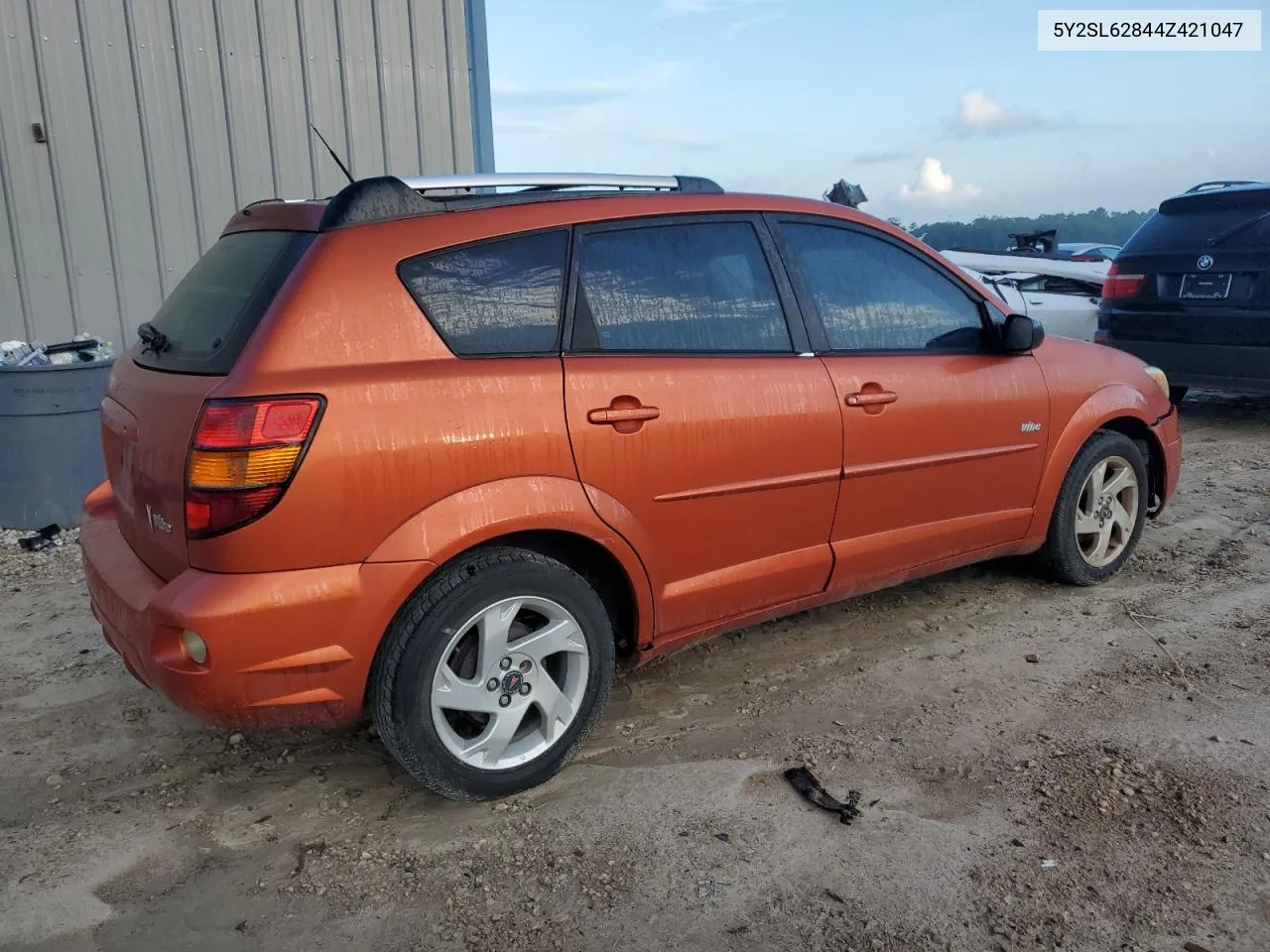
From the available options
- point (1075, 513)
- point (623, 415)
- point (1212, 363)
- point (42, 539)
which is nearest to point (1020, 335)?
point (1075, 513)

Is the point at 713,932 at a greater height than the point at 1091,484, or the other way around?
the point at 1091,484

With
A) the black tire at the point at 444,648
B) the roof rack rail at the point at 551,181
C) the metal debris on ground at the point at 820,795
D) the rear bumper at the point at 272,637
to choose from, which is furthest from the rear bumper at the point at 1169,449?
the rear bumper at the point at 272,637

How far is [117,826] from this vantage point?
9.27 feet

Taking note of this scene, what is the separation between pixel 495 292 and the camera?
281 cm

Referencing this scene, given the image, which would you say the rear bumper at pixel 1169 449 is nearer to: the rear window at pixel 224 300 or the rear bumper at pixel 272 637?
the rear bumper at pixel 272 637

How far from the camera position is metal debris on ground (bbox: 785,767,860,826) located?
9.11 feet

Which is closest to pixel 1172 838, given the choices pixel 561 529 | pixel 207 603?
pixel 561 529

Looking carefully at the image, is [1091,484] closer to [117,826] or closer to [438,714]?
[438,714]

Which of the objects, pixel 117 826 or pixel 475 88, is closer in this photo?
pixel 117 826

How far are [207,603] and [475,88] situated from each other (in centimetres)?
689

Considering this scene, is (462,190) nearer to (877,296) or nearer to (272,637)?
(272,637)

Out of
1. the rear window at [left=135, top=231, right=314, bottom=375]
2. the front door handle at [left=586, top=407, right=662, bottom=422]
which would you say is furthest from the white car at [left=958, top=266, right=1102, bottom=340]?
the rear window at [left=135, top=231, right=314, bottom=375]

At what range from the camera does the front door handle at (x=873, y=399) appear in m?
3.44

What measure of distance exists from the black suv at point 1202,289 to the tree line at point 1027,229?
118 inches
